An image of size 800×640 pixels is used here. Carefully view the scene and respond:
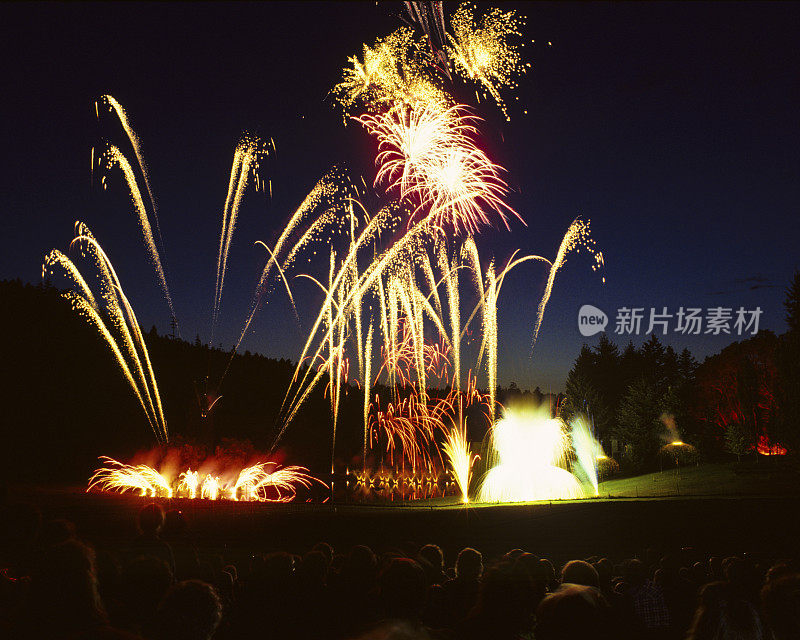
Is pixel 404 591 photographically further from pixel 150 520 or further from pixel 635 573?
pixel 150 520

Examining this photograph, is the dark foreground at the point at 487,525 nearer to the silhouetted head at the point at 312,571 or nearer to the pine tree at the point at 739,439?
the silhouetted head at the point at 312,571

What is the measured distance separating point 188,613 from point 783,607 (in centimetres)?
334

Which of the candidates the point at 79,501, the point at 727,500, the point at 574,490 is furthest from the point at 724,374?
the point at 79,501

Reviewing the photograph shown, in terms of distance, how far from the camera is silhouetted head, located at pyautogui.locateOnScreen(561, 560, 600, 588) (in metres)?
4.85

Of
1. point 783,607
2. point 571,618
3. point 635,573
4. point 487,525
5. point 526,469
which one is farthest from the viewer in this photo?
point 526,469

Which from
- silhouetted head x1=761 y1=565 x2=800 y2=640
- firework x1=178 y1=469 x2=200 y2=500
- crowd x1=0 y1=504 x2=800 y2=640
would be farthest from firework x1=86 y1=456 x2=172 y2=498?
silhouetted head x1=761 y1=565 x2=800 y2=640

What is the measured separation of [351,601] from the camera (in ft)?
14.0

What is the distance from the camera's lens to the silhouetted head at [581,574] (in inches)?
191

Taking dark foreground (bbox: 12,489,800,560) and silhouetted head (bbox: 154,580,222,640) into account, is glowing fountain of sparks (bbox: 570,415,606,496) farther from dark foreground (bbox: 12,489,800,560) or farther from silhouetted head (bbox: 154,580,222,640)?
silhouetted head (bbox: 154,580,222,640)

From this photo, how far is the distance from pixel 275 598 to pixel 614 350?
100 m

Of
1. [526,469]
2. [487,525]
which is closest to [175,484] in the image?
[526,469]

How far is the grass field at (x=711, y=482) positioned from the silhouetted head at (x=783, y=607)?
1039 inches

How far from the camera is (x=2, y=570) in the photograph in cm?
532

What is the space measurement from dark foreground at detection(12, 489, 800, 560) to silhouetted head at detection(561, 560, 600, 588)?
10094 millimetres
